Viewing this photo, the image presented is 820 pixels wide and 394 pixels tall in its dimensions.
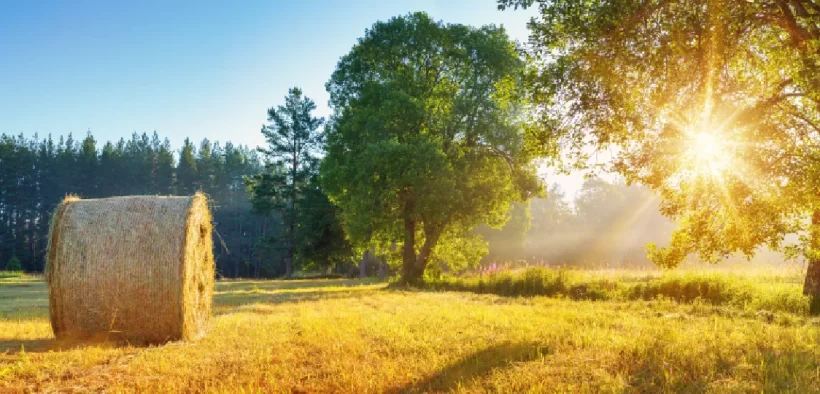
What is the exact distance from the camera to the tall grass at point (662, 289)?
42.9ft

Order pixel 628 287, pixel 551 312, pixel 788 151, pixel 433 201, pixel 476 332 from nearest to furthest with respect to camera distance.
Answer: pixel 476 332 < pixel 788 151 < pixel 551 312 < pixel 628 287 < pixel 433 201

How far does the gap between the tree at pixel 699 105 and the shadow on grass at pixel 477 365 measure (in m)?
4.85

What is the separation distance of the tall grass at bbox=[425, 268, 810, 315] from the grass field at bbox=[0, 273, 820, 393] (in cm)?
245

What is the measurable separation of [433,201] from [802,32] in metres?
14.4

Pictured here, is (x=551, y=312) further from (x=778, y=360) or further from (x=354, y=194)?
(x=354, y=194)

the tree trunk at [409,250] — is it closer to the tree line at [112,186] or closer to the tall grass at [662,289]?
the tall grass at [662,289]

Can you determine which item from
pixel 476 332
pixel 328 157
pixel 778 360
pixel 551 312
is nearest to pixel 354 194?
pixel 328 157

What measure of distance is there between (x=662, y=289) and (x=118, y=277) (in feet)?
44.1

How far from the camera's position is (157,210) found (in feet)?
33.1

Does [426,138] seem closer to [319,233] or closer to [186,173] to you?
[319,233]

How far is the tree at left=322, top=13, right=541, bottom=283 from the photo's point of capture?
22531mm

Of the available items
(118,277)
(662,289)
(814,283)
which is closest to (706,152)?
(814,283)

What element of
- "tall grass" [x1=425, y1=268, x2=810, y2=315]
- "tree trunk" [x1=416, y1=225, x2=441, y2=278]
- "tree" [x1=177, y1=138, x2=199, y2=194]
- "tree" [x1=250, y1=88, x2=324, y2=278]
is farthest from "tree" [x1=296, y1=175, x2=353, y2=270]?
"tree" [x1=177, y1=138, x2=199, y2=194]

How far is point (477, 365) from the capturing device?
21.6 feet
